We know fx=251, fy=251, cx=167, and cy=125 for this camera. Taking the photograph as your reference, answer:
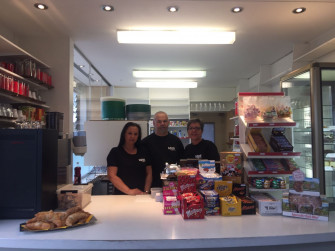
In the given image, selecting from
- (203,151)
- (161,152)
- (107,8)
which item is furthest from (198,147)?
(107,8)

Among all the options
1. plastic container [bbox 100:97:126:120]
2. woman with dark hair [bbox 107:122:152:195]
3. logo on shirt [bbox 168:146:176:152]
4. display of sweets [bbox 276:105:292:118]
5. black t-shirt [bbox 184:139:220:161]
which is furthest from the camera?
plastic container [bbox 100:97:126:120]

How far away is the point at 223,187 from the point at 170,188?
1.24ft

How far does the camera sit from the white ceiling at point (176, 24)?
9.15 ft

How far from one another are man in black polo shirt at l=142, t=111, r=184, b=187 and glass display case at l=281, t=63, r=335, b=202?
162cm

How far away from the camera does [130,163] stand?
254cm

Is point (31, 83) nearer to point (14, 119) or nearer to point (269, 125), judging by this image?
point (14, 119)

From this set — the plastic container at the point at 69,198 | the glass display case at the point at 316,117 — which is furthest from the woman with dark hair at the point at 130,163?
the glass display case at the point at 316,117

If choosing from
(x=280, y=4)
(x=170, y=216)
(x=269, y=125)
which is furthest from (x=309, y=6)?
(x=170, y=216)

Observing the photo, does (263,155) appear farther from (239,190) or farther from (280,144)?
(239,190)

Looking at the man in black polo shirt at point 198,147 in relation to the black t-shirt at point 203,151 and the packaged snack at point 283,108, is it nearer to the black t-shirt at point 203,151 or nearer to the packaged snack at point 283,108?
the black t-shirt at point 203,151

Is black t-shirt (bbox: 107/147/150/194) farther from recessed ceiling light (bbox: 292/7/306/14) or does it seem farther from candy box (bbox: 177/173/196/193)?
recessed ceiling light (bbox: 292/7/306/14)

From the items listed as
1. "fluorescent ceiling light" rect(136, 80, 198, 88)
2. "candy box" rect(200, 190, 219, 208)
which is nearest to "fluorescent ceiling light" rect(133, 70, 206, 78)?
"fluorescent ceiling light" rect(136, 80, 198, 88)

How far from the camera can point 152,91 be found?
731cm

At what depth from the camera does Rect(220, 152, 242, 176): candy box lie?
1.89m
